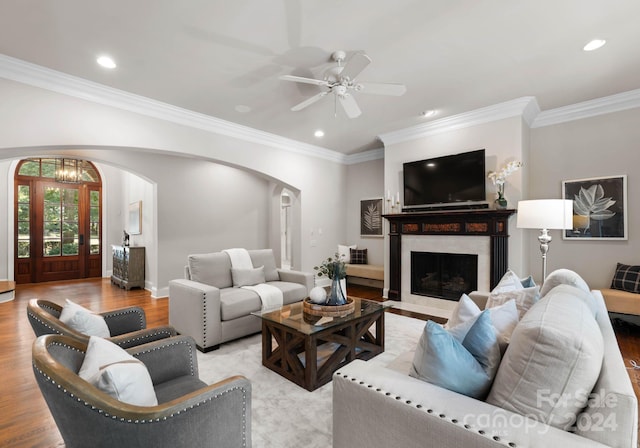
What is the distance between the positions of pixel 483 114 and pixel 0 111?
541 cm

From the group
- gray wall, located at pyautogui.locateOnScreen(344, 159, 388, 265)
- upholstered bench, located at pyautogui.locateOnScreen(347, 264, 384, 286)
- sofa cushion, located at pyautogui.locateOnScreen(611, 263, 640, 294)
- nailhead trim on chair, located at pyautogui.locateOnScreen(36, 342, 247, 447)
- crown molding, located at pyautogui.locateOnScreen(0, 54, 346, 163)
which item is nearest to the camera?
nailhead trim on chair, located at pyautogui.locateOnScreen(36, 342, 247, 447)

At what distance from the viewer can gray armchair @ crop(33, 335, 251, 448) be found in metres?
0.96

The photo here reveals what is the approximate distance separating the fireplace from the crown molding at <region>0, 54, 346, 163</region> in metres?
3.06

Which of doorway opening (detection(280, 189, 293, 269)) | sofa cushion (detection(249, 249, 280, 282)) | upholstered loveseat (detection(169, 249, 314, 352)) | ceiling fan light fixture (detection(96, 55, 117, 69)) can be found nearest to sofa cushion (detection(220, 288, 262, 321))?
upholstered loveseat (detection(169, 249, 314, 352))

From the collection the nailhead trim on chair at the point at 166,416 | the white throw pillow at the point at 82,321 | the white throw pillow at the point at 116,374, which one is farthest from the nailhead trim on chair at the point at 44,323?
the white throw pillow at the point at 116,374

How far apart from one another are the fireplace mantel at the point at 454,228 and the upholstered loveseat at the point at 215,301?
5.53 ft

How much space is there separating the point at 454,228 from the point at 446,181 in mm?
699

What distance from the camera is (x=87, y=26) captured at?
2.40m

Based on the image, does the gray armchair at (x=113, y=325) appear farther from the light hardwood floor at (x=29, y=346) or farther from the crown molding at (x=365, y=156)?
the crown molding at (x=365, y=156)

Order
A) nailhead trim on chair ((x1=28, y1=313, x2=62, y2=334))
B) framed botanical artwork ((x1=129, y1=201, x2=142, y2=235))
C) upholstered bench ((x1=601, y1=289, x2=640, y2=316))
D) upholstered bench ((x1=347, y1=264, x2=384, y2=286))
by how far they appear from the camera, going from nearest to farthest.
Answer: nailhead trim on chair ((x1=28, y1=313, x2=62, y2=334))
upholstered bench ((x1=601, y1=289, x2=640, y2=316))
upholstered bench ((x1=347, y1=264, x2=384, y2=286))
framed botanical artwork ((x1=129, y1=201, x2=142, y2=235))

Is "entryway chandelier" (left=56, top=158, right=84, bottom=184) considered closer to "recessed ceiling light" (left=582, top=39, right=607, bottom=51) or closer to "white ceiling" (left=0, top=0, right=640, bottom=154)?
"white ceiling" (left=0, top=0, right=640, bottom=154)

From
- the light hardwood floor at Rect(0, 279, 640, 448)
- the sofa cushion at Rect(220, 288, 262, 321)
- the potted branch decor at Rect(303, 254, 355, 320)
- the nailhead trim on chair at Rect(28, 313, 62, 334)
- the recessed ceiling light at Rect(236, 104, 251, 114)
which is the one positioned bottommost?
the light hardwood floor at Rect(0, 279, 640, 448)

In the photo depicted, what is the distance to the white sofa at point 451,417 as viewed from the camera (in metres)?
0.85

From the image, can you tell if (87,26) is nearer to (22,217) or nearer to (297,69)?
(297,69)
